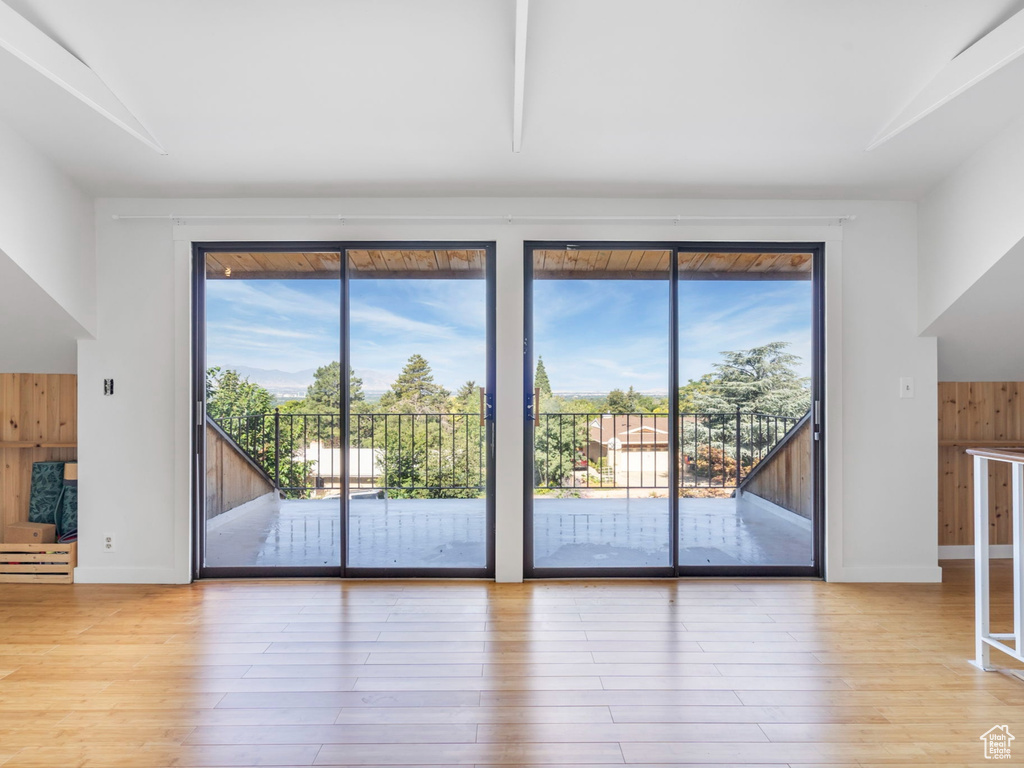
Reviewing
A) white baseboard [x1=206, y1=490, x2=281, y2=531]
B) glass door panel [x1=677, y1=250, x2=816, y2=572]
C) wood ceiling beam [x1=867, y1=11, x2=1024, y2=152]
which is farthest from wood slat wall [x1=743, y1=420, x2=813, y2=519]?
white baseboard [x1=206, y1=490, x2=281, y2=531]

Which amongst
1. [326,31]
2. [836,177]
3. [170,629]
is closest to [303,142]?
[326,31]

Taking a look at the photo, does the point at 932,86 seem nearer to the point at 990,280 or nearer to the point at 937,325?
the point at 990,280

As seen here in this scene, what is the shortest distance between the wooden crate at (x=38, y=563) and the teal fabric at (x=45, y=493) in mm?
235

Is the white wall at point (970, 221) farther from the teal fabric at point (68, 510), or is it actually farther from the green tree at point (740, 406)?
the teal fabric at point (68, 510)

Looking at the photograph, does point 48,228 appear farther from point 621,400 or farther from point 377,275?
point 621,400

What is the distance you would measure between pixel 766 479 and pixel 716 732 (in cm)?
223

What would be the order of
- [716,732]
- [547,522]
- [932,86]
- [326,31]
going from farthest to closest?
[547,522] → [932,86] → [326,31] → [716,732]

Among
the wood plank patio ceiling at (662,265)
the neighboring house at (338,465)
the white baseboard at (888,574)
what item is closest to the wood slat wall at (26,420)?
the neighboring house at (338,465)

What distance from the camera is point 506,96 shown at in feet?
8.97

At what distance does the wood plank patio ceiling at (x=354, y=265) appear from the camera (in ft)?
12.1

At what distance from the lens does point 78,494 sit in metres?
3.57

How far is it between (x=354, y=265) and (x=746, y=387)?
2.66 metres

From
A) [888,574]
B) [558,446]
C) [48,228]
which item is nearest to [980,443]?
[888,574]

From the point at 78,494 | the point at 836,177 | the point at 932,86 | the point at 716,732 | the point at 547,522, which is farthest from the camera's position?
the point at 547,522
